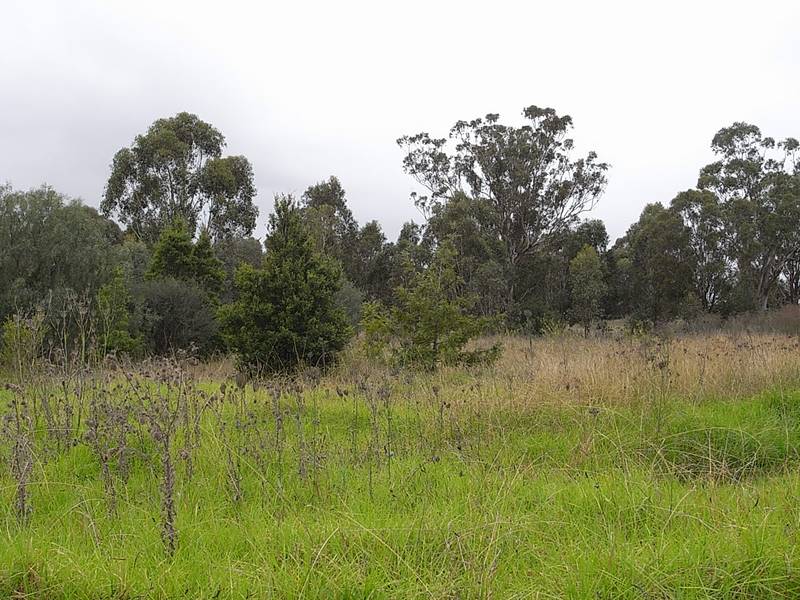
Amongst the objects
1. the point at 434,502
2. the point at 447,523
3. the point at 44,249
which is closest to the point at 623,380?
the point at 434,502

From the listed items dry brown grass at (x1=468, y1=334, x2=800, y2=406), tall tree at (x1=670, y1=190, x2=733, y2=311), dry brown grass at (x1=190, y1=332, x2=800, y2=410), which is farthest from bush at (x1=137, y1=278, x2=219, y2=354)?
tall tree at (x1=670, y1=190, x2=733, y2=311)

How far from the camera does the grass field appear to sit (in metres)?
2.74

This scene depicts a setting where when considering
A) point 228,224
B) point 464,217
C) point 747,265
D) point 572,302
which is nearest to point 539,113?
point 464,217

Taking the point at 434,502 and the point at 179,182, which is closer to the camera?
the point at 434,502

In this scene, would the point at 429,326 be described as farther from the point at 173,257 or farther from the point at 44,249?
the point at 173,257

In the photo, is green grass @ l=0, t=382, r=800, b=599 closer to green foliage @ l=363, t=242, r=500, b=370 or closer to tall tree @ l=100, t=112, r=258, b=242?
green foliage @ l=363, t=242, r=500, b=370

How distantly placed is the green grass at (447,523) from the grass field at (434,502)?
14 millimetres

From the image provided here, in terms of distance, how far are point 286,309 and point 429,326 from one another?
293 centimetres

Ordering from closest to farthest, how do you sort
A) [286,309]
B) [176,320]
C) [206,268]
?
[286,309] < [176,320] < [206,268]

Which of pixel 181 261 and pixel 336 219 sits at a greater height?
pixel 336 219

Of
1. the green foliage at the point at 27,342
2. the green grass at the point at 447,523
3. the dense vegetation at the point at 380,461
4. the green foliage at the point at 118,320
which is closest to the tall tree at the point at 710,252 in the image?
the dense vegetation at the point at 380,461

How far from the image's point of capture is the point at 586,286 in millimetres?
31734

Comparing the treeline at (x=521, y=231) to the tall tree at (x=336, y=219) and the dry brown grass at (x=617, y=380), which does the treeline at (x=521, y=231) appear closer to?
the tall tree at (x=336, y=219)

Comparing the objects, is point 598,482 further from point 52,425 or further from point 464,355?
point 464,355
